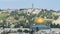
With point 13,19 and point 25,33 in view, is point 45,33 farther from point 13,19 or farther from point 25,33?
point 13,19

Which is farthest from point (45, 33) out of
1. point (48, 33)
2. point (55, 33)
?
point (55, 33)

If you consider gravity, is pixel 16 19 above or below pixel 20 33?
below

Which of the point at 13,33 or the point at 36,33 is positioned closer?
the point at 36,33

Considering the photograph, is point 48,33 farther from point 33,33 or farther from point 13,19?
point 13,19

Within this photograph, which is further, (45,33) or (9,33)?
(9,33)

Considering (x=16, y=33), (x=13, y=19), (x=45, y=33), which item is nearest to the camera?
(x=45, y=33)

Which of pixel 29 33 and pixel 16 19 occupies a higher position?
pixel 29 33

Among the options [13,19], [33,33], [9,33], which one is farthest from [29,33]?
[13,19]

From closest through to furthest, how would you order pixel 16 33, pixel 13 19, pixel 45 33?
pixel 45 33 < pixel 16 33 < pixel 13 19
